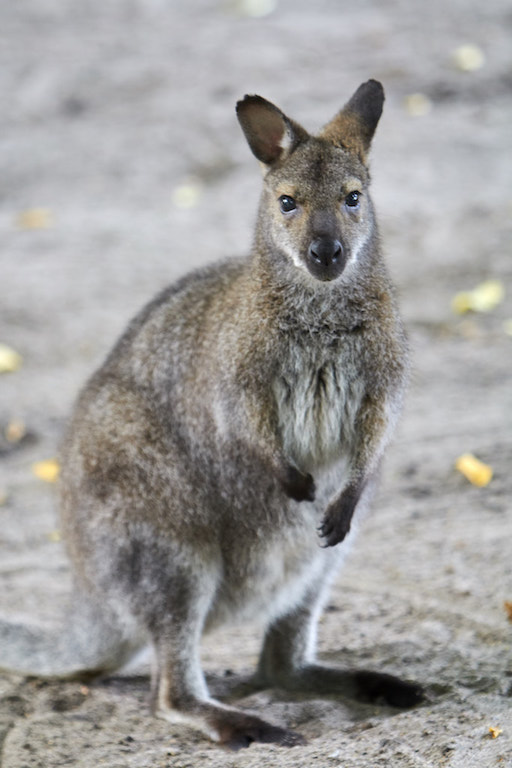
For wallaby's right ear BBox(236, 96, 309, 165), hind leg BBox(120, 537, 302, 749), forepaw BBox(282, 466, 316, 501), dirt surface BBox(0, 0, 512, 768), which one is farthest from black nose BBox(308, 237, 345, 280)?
Result: hind leg BBox(120, 537, 302, 749)

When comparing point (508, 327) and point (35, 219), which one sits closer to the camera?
point (508, 327)

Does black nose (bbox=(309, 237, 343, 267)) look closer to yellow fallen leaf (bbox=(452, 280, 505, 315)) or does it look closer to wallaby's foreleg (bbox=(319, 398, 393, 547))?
wallaby's foreleg (bbox=(319, 398, 393, 547))

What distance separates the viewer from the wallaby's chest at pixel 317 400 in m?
3.50

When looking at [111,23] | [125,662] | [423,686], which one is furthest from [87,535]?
[111,23]

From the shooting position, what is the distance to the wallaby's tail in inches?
154

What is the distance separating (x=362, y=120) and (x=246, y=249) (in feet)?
12.8

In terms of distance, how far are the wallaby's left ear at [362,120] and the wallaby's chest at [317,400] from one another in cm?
72

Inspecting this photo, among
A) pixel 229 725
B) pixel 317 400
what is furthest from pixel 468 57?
pixel 229 725

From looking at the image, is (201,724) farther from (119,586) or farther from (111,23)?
(111,23)

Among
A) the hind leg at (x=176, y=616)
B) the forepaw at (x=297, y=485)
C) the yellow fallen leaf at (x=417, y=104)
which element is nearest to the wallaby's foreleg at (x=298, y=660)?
the hind leg at (x=176, y=616)

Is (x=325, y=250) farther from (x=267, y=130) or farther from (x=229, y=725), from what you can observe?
(x=229, y=725)

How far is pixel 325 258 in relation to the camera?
3289 mm

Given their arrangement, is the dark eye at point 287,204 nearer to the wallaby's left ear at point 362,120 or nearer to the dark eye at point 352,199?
the dark eye at point 352,199

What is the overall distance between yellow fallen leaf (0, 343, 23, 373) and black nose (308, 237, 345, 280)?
3.60 meters
